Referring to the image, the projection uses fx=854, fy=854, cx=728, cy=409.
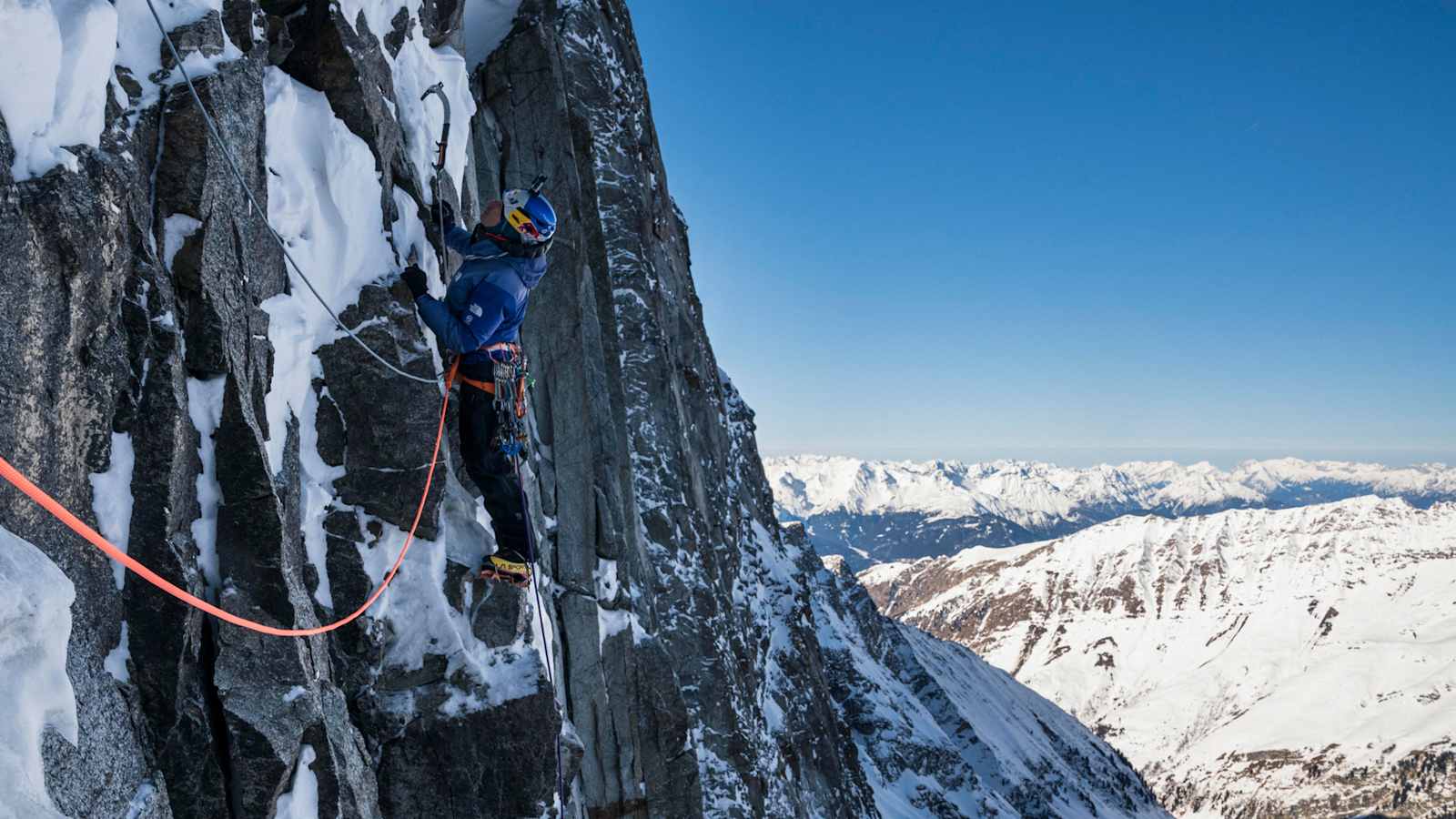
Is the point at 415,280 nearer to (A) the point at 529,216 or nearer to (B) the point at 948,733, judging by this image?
(A) the point at 529,216

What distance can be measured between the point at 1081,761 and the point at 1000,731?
2346 centimetres

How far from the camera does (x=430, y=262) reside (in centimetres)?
1037

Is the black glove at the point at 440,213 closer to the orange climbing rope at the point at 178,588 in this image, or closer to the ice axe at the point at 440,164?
the ice axe at the point at 440,164

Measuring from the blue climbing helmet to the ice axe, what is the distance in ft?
4.29

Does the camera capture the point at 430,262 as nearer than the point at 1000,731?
Yes

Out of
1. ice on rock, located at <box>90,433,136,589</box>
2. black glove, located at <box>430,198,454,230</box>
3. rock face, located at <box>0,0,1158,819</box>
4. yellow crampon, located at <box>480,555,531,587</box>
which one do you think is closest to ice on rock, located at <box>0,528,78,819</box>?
rock face, located at <box>0,0,1158,819</box>

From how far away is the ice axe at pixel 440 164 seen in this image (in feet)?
34.7

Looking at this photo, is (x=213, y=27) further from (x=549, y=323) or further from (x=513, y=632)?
(x=549, y=323)

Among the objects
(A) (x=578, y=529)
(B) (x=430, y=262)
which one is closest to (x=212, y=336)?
(B) (x=430, y=262)

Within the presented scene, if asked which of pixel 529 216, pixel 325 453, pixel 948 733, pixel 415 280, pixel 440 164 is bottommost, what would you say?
pixel 948 733

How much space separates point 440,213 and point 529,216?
1695 mm

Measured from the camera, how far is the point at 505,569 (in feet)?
32.0

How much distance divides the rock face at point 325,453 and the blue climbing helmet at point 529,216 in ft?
4.41

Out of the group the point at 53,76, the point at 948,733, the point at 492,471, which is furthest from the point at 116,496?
the point at 948,733
